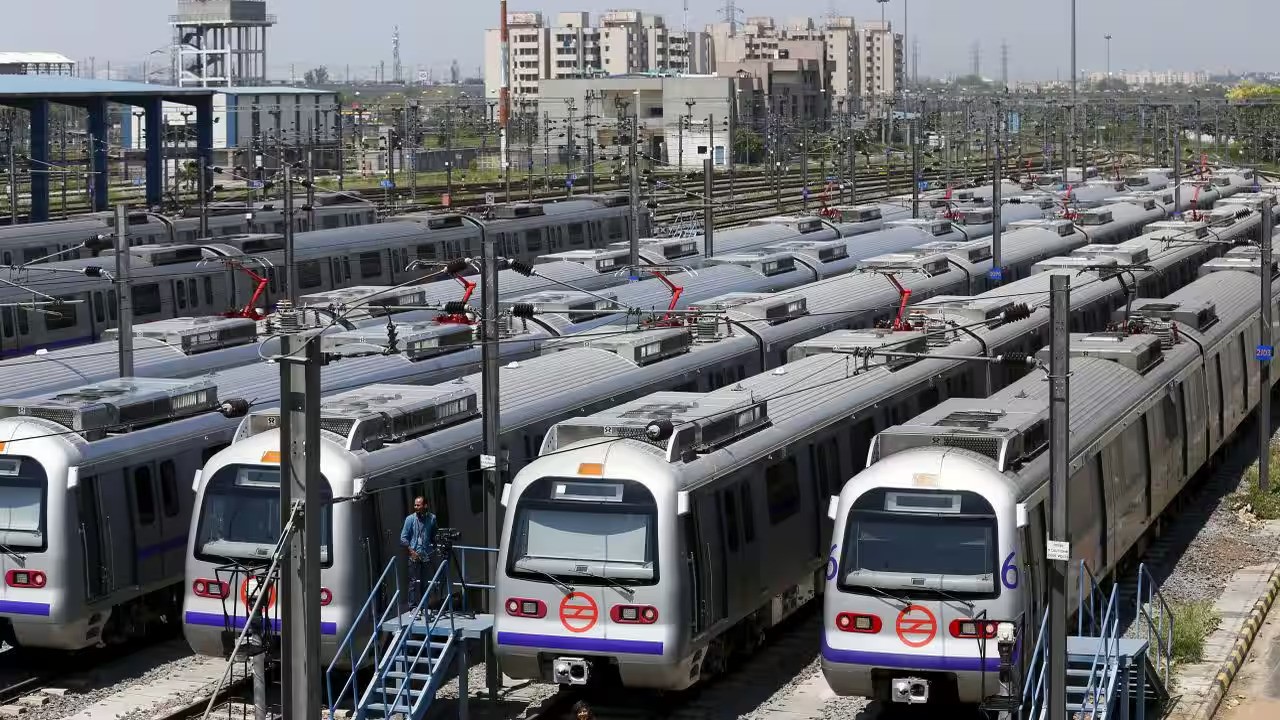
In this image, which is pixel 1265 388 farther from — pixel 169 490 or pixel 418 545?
pixel 169 490

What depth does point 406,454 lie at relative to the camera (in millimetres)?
19016

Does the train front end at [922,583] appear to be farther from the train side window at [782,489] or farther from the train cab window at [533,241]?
the train cab window at [533,241]

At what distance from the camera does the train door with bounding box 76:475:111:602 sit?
19656mm

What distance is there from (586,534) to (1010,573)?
3.77 m

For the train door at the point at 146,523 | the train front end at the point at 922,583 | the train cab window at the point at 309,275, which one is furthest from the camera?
the train cab window at the point at 309,275

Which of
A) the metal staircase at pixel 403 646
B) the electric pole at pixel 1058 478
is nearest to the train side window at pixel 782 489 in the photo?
the metal staircase at pixel 403 646

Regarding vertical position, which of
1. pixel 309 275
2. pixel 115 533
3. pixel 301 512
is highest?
pixel 309 275

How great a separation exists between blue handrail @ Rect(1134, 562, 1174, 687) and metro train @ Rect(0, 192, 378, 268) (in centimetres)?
1765

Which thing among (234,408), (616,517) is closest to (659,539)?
(616,517)

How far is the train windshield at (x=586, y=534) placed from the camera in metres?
17.2

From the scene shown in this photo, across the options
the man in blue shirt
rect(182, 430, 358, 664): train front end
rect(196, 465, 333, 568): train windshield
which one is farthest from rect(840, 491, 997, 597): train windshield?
rect(196, 465, 333, 568): train windshield

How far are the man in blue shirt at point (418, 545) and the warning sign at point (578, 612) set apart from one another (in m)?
1.81

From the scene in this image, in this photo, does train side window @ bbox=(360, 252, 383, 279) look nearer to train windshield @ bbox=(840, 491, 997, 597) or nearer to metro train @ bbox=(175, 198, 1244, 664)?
metro train @ bbox=(175, 198, 1244, 664)

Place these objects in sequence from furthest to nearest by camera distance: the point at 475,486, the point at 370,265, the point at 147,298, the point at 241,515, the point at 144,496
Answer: the point at 370,265, the point at 147,298, the point at 144,496, the point at 475,486, the point at 241,515
